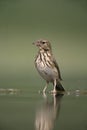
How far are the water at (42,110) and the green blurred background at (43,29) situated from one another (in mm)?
4314

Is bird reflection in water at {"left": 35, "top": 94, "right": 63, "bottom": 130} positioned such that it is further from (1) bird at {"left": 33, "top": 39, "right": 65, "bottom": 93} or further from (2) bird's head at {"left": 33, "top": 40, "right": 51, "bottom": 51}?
(2) bird's head at {"left": 33, "top": 40, "right": 51, "bottom": 51}

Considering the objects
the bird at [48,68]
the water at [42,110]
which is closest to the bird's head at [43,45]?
the bird at [48,68]

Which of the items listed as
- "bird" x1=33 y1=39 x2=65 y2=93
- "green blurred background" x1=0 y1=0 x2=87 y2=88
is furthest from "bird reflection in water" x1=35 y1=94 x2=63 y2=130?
"green blurred background" x1=0 y1=0 x2=87 y2=88

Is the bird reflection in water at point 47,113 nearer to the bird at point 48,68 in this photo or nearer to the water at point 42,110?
the water at point 42,110

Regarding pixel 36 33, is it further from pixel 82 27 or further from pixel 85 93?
pixel 85 93

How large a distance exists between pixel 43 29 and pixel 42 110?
25.5ft

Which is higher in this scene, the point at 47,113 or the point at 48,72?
the point at 48,72

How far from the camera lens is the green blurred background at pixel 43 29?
11875 millimetres

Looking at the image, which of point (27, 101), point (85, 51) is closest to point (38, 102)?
point (27, 101)

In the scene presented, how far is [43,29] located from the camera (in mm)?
13062

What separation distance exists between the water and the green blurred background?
431cm

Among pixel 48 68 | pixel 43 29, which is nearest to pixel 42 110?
pixel 48 68

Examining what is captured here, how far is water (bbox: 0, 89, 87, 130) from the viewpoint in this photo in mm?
4512

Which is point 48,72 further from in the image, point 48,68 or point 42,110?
point 42,110
